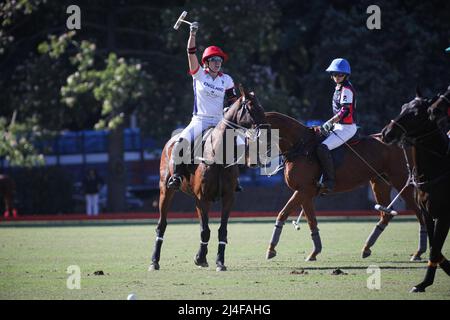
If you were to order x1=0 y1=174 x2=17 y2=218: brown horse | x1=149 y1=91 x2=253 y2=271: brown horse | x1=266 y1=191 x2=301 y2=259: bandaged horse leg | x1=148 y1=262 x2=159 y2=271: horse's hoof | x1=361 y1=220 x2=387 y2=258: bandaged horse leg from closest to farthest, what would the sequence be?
1. x1=149 y1=91 x2=253 y2=271: brown horse
2. x1=148 y1=262 x2=159 y2=271: horse's hoof
3. x1=266 y1=191 x2=301 y2=259: bandaged horse leg
4. x1=361 y1=220 x2=387 y2=258: bandaged horse leg
5. x1=0 y1=174 x2=17 y2=218: brown horse

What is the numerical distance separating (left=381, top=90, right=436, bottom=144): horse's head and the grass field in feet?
5.36

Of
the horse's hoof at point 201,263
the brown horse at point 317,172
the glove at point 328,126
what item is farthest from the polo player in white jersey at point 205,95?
the glove at point 328,126

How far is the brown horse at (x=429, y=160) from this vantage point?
9.68m

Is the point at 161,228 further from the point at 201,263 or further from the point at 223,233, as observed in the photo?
the point at 223,233

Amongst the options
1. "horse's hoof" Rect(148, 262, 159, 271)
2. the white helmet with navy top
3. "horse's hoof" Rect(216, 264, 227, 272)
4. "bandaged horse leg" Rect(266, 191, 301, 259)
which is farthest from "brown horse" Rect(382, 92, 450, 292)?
"horse's hoof" Rect(148, 262, 159, 271)

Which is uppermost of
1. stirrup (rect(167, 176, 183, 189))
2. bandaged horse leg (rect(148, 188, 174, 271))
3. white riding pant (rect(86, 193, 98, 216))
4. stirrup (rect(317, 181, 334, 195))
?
stirrup (rect(167, 176, 183, 189))

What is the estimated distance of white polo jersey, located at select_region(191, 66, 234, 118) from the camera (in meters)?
12.2

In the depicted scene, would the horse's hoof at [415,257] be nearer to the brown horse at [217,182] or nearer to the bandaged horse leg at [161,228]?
the brown horse at [217,182]

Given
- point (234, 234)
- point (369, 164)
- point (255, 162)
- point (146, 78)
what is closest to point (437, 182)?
point (255, 162)

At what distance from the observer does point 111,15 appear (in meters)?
30.0

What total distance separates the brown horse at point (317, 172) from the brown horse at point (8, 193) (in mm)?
15619

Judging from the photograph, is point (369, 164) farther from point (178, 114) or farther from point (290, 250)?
point (178, 114)

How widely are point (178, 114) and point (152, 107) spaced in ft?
3.21

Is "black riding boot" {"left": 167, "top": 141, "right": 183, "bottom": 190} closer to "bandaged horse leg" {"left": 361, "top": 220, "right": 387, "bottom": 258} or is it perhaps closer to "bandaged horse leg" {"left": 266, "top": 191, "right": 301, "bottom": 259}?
"bandaged horse leg" {"left": 266, "top": 191, "right": 301, "bottom": 259}
